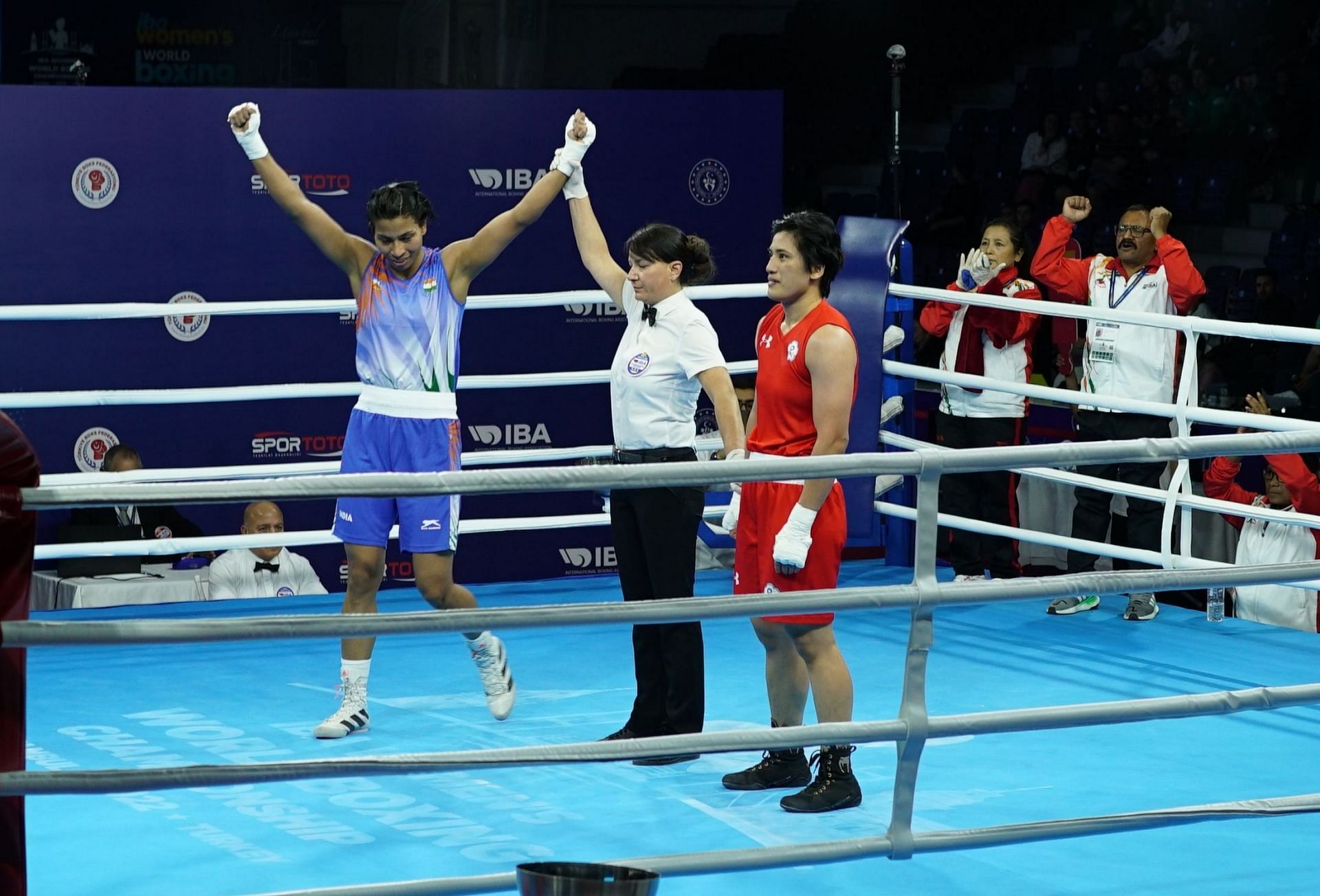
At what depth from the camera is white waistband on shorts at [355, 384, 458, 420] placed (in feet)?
16.0

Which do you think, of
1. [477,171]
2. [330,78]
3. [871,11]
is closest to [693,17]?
[871,11]

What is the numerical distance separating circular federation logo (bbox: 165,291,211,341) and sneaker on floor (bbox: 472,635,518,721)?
10.9 feet

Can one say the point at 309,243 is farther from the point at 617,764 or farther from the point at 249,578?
the point at 617,764

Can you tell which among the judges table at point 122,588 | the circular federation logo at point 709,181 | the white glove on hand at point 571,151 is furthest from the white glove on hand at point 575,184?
the circular federation logo at point 709,181

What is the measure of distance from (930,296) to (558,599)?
1774 millimetres

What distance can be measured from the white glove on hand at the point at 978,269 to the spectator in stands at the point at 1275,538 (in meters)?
1.13

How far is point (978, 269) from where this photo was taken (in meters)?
6.81

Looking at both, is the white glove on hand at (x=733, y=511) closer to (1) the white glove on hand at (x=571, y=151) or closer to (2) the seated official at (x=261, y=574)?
(1) the white glove on hand at (x=571, y=151)

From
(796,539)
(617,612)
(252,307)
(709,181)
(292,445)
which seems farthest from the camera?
(709,181)

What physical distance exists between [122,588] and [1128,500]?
385 centimetres

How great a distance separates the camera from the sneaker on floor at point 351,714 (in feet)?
15.8

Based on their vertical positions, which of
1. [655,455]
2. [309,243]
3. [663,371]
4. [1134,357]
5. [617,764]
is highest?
[309,243]

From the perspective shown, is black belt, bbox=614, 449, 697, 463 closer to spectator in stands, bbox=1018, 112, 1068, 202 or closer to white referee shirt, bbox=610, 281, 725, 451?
white referee shirt, bbox=610, 281, 725, 451

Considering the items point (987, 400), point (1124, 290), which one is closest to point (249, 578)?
point (987, 400)
